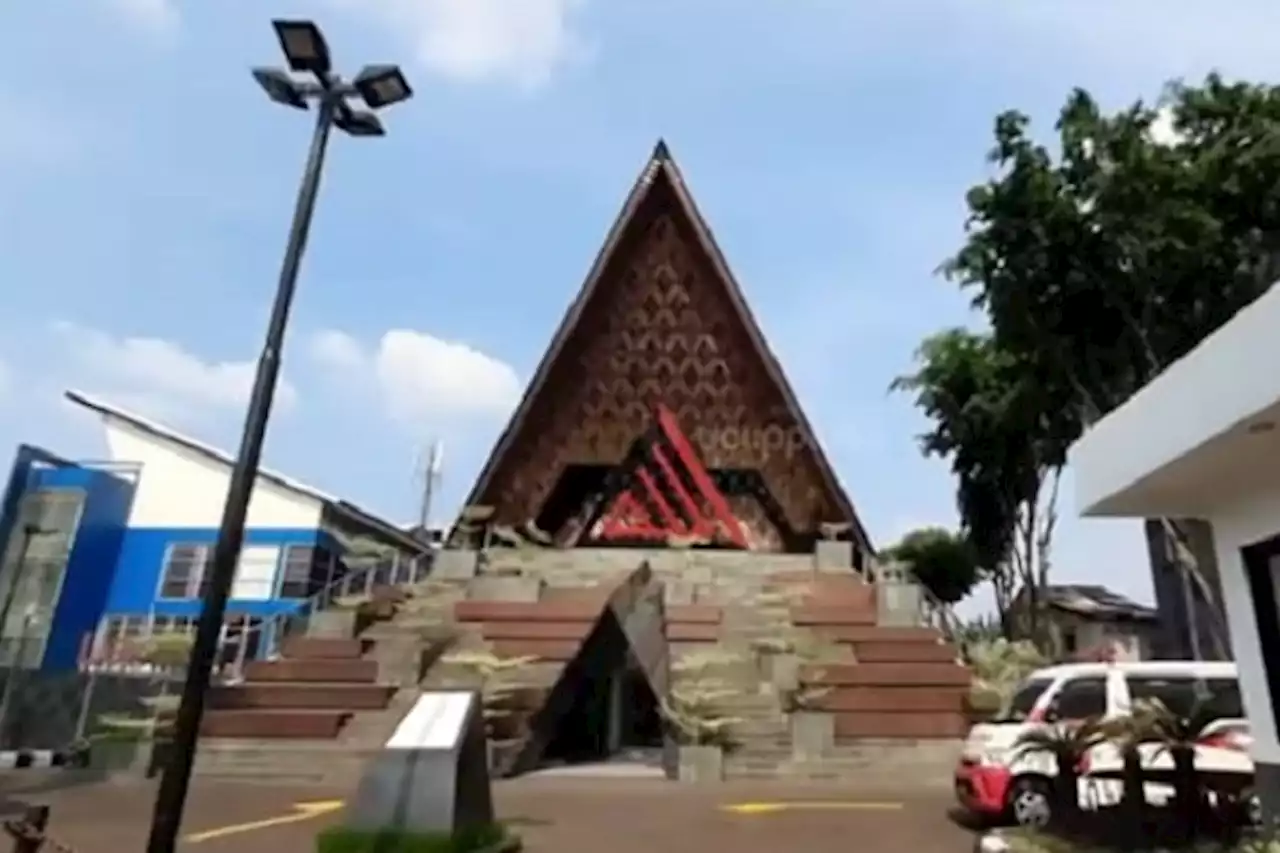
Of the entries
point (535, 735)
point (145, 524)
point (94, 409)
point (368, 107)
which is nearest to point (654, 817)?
point (535, 735)

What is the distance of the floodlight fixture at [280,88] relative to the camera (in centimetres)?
669

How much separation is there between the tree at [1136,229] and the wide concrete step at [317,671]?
35.5 feet

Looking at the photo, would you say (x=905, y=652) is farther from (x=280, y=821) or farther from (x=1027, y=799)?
(x=280, y=821)

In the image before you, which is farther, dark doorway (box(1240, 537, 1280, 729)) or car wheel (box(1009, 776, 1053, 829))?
car wheel (box(1009, 776, 1053, 829))

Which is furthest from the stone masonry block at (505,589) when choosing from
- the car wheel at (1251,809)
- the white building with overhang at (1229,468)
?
the car wheel at (1251,809)

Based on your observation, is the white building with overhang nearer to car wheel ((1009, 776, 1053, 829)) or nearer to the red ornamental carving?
car wheel ((1009, 776, 1053, 829))

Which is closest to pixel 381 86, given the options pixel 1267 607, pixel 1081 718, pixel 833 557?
pixel 1267 607

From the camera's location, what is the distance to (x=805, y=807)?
11508mm

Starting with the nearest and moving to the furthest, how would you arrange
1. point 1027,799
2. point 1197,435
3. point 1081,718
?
point 1197,435, point 1027,799, point 1081,718

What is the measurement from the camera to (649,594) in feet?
55.3

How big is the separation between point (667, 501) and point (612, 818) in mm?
13656

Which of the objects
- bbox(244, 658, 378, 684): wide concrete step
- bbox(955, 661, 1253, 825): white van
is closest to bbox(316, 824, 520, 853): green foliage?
bbox(955, 661, 1253, 825): white van

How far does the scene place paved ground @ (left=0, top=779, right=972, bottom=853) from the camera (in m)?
9.02

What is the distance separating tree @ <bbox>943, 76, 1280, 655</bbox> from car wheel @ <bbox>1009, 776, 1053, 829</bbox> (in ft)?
25.4
